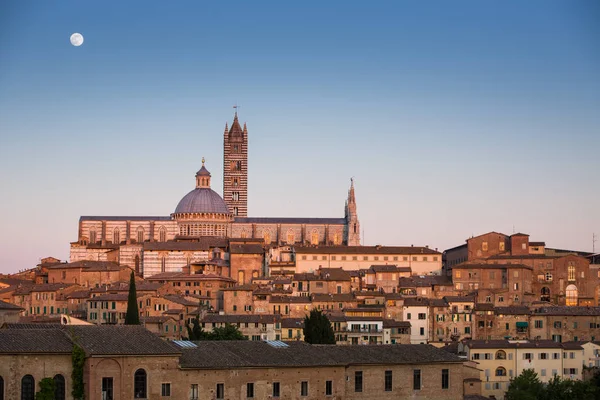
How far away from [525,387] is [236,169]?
70378 millimetres

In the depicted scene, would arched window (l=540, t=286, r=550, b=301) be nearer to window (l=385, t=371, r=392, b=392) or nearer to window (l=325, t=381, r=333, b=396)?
window (l=385, t=371, r=392, b=392)

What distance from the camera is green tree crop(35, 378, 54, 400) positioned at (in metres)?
37.4

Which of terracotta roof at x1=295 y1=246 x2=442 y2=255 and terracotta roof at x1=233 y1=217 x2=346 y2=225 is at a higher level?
terracotta roof at x1=233 y1=217 x2=346 y2=225

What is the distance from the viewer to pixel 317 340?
56.8 meters

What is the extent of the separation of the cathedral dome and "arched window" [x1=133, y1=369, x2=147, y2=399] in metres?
67.5

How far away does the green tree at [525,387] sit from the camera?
170 feet

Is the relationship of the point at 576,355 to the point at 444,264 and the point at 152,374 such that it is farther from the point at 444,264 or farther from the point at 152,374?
the point at 444,264

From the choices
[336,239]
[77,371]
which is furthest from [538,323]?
[77,371]

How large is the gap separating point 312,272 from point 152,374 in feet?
158

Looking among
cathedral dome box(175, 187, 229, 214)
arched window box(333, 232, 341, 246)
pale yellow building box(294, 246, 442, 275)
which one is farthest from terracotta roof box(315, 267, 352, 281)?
cathedral dome box(175, 187, 229, 214)

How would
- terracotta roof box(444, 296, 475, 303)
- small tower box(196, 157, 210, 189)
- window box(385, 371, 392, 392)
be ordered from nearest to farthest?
window box(385, 371, 392, 392)
terracotta roof box(444, 296, 475, 303)
small tower box(196, 157, 210, 189)

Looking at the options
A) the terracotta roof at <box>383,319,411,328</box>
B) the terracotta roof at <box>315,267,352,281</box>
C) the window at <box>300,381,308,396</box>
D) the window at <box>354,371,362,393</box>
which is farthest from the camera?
the terracotta roof at <box>315,267,352,281</box>

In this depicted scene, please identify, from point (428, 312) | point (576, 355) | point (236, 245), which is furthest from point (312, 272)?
point (576, 355)

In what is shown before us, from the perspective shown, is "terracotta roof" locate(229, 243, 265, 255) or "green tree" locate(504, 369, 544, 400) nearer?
"green tree" locate(504, 369, 544, 400)
